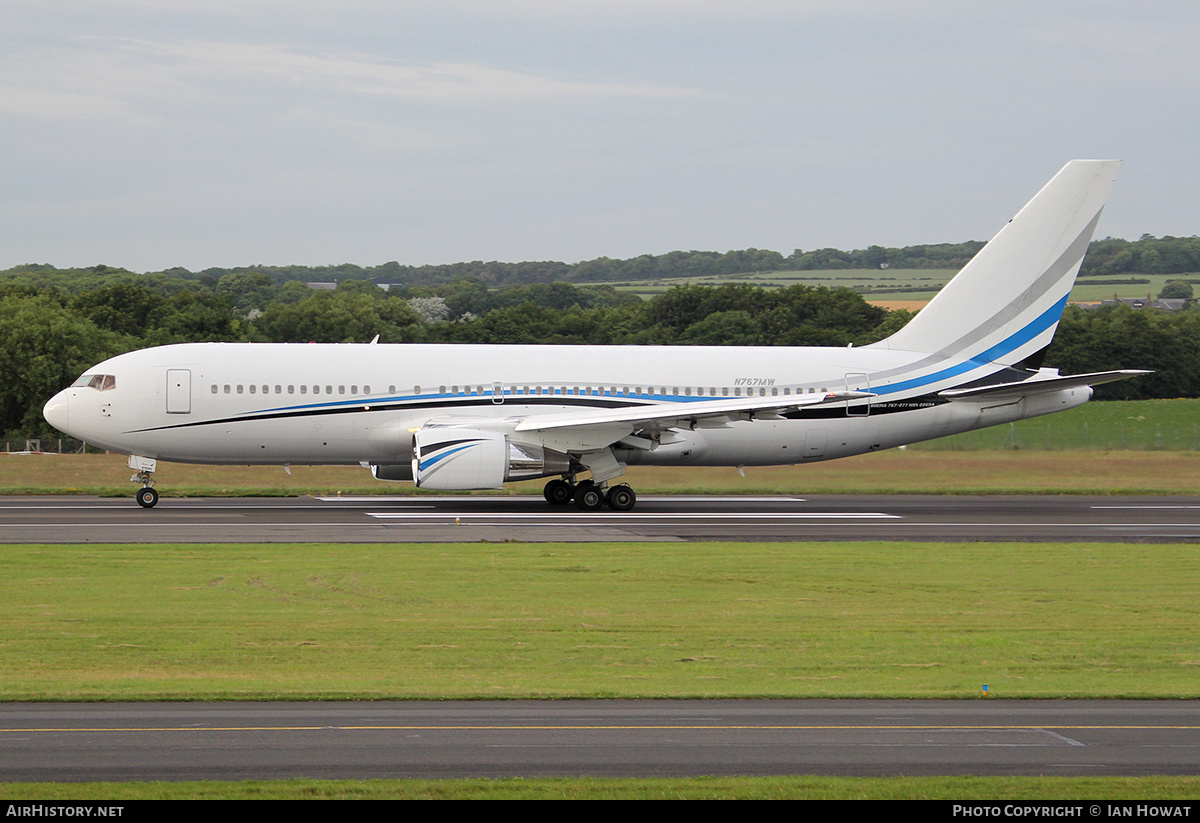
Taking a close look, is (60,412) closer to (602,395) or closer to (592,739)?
(602,395)

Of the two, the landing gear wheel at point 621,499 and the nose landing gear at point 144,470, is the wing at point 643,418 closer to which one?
the landing gear wheel at point 621,499

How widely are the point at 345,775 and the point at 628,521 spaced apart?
2178cm

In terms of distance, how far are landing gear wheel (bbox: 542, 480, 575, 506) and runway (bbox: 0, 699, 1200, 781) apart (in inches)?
890

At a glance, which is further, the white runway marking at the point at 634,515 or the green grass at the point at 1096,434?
the green grass at the point at 1096,434

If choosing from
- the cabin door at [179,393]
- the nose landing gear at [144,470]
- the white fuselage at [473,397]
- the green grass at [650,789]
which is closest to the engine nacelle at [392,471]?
the white fuselage at [473,397]

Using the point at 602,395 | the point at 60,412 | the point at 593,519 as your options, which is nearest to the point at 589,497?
the point at 593,519

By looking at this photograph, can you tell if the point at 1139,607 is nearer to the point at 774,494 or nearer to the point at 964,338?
the point at 964,338

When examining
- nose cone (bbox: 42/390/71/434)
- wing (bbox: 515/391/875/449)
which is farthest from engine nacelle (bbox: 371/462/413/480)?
nose cone (bbox: 42/390/71/434)

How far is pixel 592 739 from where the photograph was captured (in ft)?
36.7

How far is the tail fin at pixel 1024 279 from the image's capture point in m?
36.4

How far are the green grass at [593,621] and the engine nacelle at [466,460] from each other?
6300 mm

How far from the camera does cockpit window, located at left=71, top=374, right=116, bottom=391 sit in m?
33.6
